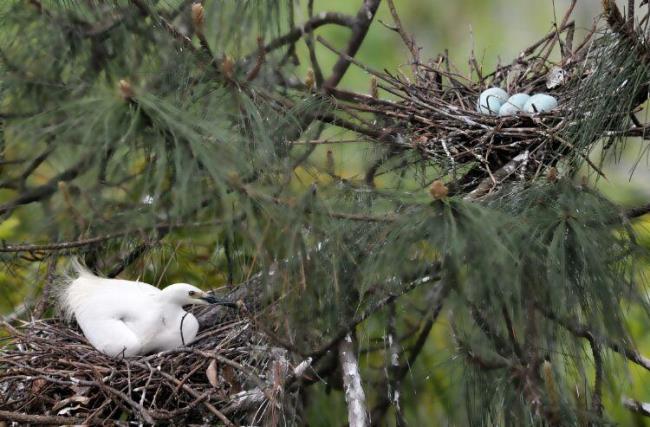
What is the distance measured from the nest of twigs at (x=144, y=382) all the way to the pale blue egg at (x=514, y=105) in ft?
2.35

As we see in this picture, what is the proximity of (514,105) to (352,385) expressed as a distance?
828 millimetres

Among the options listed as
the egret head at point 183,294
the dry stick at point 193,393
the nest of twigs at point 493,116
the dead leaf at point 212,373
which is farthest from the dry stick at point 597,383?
the egret head at point 183,294

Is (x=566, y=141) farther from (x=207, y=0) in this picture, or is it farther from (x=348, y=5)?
(x=348, y=5)

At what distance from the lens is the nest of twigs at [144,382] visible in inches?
83.4

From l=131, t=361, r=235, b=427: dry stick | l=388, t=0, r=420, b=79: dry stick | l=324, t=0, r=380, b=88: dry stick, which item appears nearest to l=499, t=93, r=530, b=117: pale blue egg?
l=388, t=0, r=420, b=79: dry stick

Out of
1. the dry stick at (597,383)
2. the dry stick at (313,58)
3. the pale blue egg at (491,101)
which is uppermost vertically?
the dry stick at (313,58)

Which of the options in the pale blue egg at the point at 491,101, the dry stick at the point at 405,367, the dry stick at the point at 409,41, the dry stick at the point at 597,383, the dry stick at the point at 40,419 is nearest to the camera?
the dry stick at the point at 597,383

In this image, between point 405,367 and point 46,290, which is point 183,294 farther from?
point 405,367

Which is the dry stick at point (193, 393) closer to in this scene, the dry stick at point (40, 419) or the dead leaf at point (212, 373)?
the dead leaf at point (212, 373)

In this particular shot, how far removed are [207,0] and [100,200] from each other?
0.49 metres

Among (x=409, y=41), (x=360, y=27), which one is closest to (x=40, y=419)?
(x=409, y=41)

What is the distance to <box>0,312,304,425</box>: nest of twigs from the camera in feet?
6.95

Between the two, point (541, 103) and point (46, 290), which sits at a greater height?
point (541, 103)

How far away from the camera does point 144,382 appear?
7.61ft
